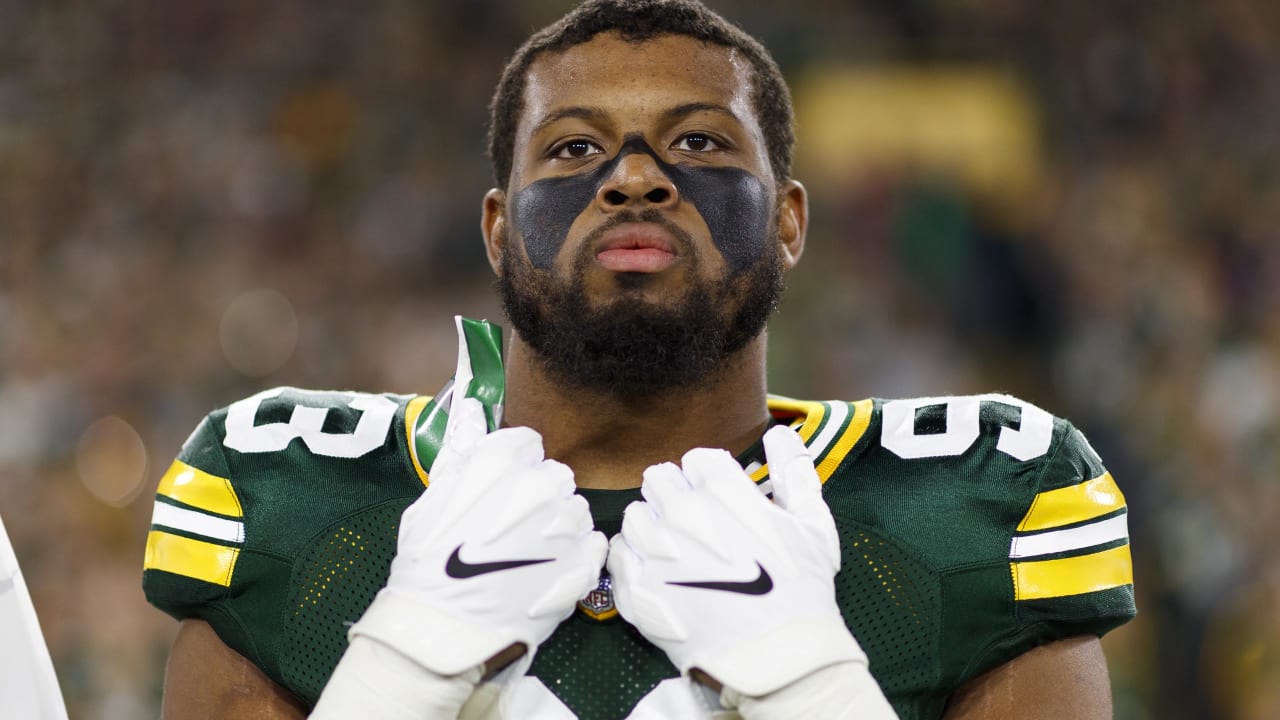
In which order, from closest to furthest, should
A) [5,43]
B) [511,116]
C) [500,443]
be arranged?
1. [500,443]
2. [511,116]
3. [5,43]

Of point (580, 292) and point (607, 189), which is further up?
point (607, 189)

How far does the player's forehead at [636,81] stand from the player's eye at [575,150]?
4cm

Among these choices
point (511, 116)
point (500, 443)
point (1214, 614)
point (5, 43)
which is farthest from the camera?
point (5, 43)

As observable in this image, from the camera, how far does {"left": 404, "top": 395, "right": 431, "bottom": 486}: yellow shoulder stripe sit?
1.55m

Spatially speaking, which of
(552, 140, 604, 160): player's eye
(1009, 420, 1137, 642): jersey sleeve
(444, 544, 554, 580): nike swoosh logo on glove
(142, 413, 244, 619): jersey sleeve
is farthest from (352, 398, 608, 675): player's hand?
(1009, 420, 1137, 642): jersey sleeve

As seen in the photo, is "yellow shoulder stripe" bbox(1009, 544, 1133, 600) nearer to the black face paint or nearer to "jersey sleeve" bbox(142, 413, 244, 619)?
the black face paint

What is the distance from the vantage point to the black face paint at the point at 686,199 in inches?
60.6

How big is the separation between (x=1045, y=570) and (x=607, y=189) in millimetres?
613

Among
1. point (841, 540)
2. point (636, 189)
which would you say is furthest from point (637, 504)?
point (636, 189)

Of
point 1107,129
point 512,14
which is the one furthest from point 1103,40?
point 512,14

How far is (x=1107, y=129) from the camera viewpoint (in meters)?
5.31

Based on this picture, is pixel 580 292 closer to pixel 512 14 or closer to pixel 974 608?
pixel 974 608

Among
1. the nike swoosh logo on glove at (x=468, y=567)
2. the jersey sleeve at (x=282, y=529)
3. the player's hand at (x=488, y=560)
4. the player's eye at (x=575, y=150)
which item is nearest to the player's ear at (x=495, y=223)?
the player's eye at (x=575, y=150)

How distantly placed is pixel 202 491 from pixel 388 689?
0.41 meters
